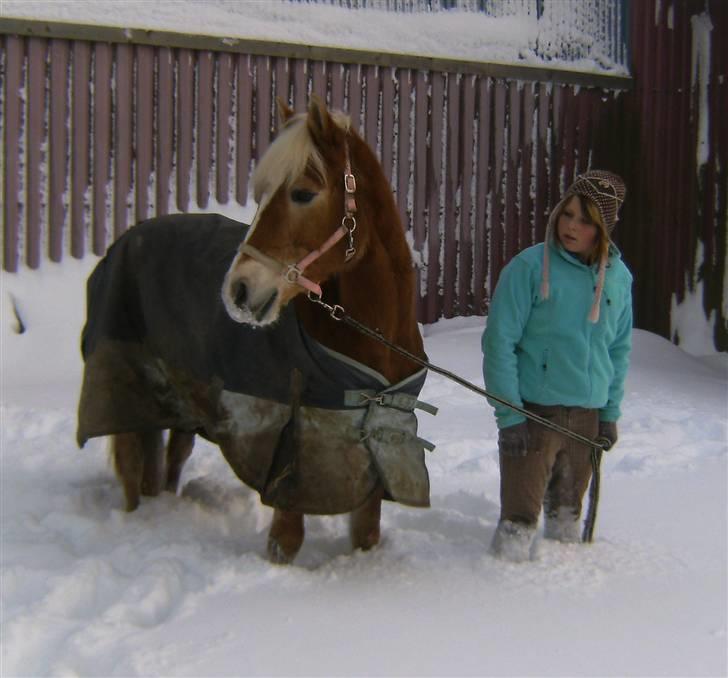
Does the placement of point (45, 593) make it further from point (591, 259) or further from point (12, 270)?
point (12, 270)

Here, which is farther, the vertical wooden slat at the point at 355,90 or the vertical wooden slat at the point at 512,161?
the vertical wooden slat at the point at 512,161

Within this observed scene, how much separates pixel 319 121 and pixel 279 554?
139 cm

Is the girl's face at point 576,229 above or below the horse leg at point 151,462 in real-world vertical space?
above

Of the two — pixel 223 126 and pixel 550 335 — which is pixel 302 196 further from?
pixel 223 126

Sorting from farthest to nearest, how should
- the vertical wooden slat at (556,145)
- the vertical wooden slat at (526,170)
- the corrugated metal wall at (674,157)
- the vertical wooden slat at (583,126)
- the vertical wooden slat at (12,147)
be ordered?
the vertical wooden slat at (583,126), the vertical wooden slat at (556,145), the vertical wooden slat at (526,170), the corrugated metal wall at (674,157), the vertical wooden slat at (12,147)

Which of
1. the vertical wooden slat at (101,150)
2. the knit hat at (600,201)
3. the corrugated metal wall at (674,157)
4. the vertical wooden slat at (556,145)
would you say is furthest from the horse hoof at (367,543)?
the vertical wooden slat at (556,145)

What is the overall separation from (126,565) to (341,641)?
3.05 ft

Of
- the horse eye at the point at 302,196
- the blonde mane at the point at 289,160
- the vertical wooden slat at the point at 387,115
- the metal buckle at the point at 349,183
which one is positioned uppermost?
the vertical wooden slat at the point at 387,115

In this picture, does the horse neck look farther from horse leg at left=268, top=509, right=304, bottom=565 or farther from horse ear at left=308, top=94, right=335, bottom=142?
horse leg at left=268, top=509, right=304, bottom=565

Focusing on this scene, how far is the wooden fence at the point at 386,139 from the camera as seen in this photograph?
19.6 ft

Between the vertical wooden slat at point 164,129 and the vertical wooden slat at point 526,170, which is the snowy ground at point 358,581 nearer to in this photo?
the vertical wooden slat at point 164,129

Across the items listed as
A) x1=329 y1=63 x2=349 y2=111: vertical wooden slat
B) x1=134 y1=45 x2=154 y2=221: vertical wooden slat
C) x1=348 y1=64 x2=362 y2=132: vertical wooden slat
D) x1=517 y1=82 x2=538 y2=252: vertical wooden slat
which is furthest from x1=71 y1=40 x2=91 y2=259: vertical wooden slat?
x1=517 y1=82 x2=538 y2=252: vertical wooden slat

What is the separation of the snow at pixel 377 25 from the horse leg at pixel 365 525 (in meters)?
4.55

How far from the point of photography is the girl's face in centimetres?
274
